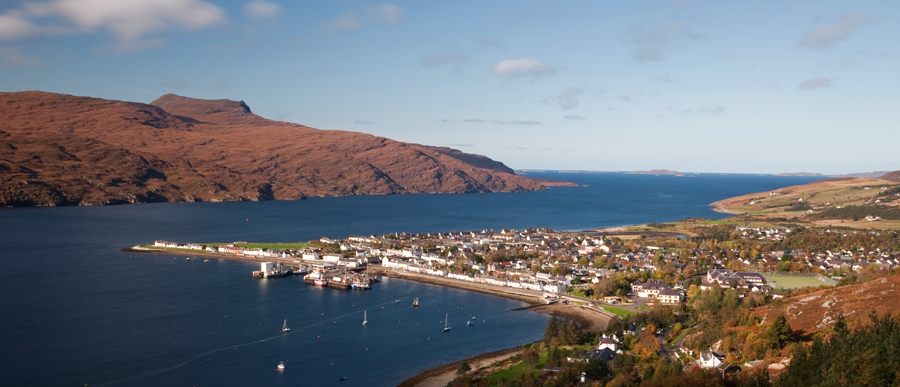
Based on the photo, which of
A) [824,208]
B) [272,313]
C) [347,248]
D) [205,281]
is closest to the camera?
[272,313]

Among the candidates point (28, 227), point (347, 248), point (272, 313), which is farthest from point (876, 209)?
point (28, 227)

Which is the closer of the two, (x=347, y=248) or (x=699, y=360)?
(x=699, y=360)

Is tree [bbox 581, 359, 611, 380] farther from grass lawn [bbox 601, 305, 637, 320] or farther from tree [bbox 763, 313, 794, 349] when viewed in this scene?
grass lawn [bbox 601, 305, 637, 320]

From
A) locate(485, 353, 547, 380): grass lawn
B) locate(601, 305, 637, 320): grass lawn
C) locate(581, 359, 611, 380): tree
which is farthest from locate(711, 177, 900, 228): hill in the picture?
locate(581, 359, 611, 380): tree

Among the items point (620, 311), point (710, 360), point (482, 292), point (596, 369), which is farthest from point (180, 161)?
point (710, 360)

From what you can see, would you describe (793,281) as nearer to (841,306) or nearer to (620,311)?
(620,311)

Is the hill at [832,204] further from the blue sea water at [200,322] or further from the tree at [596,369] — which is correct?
the tree at [596,369]

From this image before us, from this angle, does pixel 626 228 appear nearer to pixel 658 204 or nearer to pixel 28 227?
→ pixel 658 204
